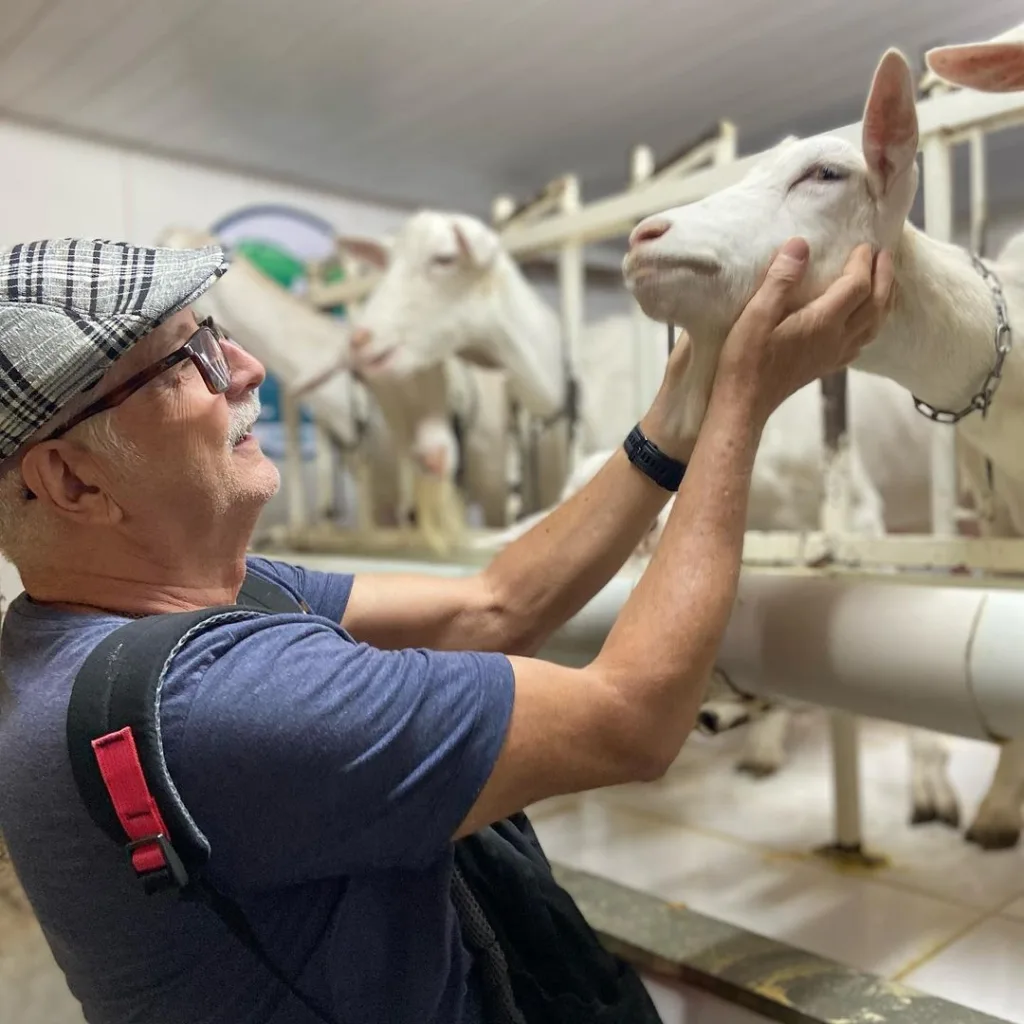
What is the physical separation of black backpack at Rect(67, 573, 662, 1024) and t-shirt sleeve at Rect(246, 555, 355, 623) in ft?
0.18

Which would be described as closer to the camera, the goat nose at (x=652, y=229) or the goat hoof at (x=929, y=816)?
the goat nose at (x=652, y=229)

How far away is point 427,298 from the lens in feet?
6.28

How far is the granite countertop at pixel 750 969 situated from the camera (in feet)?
3.15

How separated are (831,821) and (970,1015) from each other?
67cm

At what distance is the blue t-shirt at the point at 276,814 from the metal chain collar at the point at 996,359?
635mm

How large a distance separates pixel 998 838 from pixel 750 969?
1.94 ft

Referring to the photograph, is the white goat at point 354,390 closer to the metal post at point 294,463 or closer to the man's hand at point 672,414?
the metal post at point 294,463

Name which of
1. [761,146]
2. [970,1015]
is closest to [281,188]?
[761,146]

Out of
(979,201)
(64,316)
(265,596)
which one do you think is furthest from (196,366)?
(979,201)

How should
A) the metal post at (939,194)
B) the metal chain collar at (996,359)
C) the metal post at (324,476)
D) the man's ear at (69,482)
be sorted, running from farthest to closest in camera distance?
1. the metal post at (324,476)
2. the metal post at (939,194)
3. the metal chain collar at (996,359)
4. the man's ear at (69,482)

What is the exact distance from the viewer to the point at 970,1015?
949mm

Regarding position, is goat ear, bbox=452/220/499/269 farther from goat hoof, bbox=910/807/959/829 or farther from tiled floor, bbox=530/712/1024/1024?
goat hoof, bbox=910/807/959/829

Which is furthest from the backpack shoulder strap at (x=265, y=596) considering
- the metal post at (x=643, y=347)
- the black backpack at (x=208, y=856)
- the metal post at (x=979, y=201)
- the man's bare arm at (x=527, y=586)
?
the metal post at (x=979, y=201)

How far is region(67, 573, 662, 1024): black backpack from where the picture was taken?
59 centimetres
